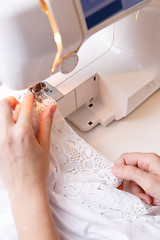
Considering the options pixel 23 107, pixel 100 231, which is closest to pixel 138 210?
pixel 100 231

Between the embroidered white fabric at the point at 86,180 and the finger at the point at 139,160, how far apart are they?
0.06 meters

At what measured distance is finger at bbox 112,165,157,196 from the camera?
0.67 metres

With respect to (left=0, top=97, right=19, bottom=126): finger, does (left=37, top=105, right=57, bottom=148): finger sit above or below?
below

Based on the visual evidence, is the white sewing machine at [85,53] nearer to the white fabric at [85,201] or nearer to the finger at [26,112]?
the finger at [26,112]

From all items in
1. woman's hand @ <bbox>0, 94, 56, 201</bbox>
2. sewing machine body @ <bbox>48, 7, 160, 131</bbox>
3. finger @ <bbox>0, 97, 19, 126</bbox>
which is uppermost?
finger @ <bbox>0, 97, 19, 126</bbox>

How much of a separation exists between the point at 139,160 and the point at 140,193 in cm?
9

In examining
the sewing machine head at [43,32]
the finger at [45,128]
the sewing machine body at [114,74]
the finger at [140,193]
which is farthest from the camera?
the sewing machine body at [114,74]

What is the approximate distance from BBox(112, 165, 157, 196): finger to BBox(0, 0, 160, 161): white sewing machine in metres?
0.25

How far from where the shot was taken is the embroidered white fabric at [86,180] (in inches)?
25.6

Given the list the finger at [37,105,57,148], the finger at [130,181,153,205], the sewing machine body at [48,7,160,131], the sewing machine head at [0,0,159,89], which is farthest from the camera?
the sewing machine body at [48,7,160,131]

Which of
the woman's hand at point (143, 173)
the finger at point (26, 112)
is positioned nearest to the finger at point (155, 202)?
the woman's hand at point (143, 173)

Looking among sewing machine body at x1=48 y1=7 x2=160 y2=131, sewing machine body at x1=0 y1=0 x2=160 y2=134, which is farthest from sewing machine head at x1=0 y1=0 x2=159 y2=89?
sewing machine body at x1=48 y1=7 x2=160 y2=131

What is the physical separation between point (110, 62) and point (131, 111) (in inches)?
7.2

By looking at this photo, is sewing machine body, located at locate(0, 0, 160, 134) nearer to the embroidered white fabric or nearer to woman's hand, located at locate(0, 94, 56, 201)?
the embroidered white fabric
